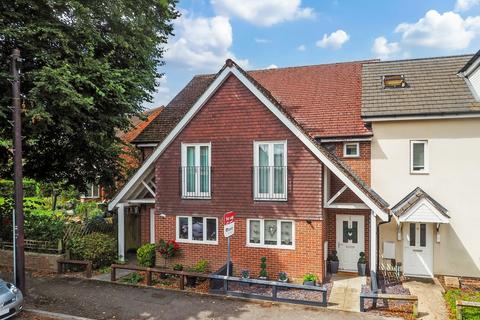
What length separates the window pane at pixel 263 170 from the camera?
13031 millimetres

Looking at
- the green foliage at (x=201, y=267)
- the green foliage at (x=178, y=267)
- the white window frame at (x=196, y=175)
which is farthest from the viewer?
the white window frame at (x=196, y=175)

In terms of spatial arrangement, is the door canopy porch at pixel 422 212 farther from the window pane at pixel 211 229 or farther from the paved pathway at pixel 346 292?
the window pane at pixel 211 229

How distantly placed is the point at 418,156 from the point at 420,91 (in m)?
2.82

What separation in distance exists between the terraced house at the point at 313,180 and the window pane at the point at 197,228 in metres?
0.05

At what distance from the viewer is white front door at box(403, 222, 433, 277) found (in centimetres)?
1371

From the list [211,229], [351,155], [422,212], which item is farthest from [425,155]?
[211,229]

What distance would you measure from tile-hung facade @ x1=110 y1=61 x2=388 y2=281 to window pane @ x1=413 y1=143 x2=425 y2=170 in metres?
1.69

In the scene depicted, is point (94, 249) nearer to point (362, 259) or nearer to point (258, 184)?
point (258, 184)

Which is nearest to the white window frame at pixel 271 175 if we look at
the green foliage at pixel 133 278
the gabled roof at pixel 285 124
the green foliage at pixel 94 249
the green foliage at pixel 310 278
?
the gabled roof at pixel 285 124

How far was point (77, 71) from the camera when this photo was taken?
13.0 meters

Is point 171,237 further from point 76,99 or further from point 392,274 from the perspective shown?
point 392,274

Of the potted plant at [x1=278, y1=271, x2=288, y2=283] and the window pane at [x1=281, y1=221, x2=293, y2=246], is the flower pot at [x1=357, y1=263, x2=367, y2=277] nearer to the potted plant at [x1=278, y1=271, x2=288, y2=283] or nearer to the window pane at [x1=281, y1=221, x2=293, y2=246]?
the window pane at [x1=281, y1=221, x2=293, y2=246]

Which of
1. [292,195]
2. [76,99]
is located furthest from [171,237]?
[76,99]

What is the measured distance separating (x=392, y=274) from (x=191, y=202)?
7.92m
